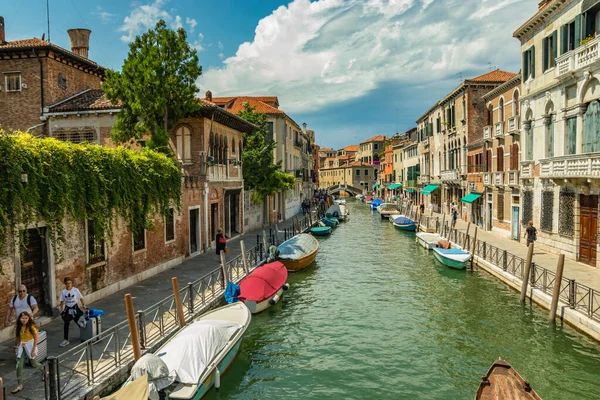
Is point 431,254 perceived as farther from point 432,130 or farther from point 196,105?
point 432,130

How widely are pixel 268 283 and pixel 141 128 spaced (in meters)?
7.99

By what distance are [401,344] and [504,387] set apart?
12.7ft

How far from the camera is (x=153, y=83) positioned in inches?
674

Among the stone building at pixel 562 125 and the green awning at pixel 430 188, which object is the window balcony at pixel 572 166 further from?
the green awning at pixel 430 188

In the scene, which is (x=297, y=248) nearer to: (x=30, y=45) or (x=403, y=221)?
(x=30, y=45)

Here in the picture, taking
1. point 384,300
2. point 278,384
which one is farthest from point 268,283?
point 278,384

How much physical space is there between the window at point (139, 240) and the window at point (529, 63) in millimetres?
17263

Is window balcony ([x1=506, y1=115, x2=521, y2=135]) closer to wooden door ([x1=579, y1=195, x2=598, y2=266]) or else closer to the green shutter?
the green shutter

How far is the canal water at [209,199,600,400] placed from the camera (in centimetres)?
876

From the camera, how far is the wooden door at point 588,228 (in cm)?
1564

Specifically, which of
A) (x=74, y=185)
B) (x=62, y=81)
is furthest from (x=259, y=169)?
(x=74, y=185)

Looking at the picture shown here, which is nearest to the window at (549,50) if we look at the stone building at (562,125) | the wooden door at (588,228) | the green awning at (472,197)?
the stone building at (562,125)

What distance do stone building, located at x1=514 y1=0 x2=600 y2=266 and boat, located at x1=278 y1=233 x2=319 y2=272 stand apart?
9923 millimetres

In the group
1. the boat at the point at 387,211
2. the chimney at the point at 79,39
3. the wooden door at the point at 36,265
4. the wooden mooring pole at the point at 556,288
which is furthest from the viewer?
the boat at the point at 387,211
